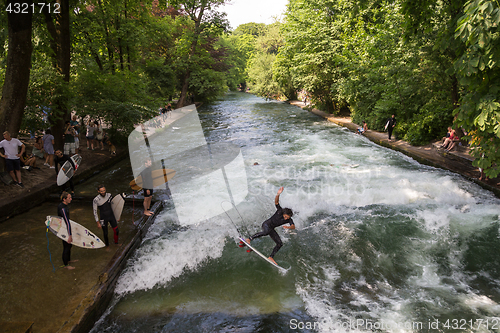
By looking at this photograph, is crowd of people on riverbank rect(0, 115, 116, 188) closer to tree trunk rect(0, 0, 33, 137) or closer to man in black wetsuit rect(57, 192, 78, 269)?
tree trunk rect(0, 0, 33, 137)

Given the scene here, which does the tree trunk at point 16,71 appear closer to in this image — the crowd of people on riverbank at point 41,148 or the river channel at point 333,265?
the crowd of people on riverbank at point 41,148

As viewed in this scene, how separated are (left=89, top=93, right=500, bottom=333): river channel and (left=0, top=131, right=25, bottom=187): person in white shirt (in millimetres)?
4743

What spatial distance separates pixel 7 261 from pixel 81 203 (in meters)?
3.27

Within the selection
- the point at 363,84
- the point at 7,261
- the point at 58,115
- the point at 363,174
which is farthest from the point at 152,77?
the point at 7,261

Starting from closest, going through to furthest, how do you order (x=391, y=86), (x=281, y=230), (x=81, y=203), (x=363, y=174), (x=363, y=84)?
(x=281, y=230) → (x=81, y=203) → (x=363, y=174) → (x=391, y=86) → (x=363, y=84)

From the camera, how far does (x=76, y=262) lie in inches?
246

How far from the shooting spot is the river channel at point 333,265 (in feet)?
17.5

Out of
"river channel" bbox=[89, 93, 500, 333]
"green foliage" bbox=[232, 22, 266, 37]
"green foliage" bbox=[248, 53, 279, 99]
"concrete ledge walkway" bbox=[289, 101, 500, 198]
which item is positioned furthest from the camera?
"green foliage" bbox=[232, 22, 266, 37]

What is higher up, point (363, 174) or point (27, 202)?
point (363, 174)

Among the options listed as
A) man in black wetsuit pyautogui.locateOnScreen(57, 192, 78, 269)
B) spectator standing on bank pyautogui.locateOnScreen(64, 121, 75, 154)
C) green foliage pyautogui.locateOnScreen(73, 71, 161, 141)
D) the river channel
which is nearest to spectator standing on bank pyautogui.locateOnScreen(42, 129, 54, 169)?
spectator standing on bank pyautogui.locateOnScreen(64, 121, 75, 154)

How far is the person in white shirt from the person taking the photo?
898cm

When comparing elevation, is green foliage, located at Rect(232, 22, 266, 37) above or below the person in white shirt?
above

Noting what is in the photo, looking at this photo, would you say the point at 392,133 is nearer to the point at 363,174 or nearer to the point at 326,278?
the point at 363,174

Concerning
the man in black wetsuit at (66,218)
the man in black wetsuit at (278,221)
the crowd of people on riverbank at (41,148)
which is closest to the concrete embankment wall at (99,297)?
the man in black wetsuit at (66,218)
